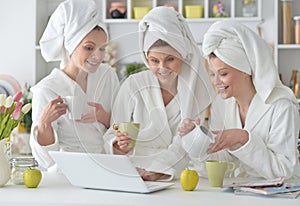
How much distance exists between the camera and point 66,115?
217 cm

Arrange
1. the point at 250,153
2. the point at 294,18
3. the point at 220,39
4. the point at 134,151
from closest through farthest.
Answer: the point at 134,151
the point at 250,153
the point at 220,39
the point at 294,18

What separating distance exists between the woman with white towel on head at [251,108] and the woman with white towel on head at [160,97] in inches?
4.7

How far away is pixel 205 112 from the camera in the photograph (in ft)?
6.34

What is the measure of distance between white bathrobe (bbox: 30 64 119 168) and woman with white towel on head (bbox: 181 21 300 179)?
35cm

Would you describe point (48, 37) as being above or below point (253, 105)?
above

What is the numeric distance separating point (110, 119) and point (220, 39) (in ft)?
1.92

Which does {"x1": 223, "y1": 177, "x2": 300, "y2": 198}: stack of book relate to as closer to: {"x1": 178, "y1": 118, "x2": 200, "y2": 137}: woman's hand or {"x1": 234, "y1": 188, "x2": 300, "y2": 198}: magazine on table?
{"x1": 234, "y1": 188, "x2": 300, "y2": 198}: magazine on table

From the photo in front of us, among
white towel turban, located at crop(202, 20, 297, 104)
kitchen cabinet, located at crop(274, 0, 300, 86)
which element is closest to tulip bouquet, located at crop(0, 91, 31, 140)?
white towel turban, located at crop(202, 20, 297, 104)

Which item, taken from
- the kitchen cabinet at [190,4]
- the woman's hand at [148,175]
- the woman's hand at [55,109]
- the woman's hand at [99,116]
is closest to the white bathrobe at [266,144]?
the woman's hand at [148,175]

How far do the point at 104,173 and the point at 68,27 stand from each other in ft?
2.17

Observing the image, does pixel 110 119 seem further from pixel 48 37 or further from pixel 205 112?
pixel 48 37

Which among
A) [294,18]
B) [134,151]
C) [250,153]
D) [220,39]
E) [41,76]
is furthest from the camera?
[41,76]

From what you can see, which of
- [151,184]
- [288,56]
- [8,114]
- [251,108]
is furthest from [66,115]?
[288,56]

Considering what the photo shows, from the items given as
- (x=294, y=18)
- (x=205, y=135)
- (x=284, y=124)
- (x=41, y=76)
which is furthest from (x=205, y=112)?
(x=41, y=76)
